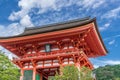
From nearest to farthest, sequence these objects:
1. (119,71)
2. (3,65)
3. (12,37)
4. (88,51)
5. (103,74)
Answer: (3,65) → (12,37) → (88,51) → (103,74) → (119,71)

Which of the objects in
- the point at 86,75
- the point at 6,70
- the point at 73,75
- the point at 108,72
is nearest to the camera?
the point at 73,75

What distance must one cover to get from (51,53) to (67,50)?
5.40ft

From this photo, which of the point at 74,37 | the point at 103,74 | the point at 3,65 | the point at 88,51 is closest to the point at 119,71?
the point at 103,74

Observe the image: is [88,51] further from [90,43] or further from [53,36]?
[53,36]

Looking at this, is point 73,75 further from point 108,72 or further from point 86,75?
point 108,72

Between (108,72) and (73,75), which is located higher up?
(108,72)

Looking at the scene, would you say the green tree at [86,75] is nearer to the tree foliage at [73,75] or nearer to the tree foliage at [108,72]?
the tree foliage at [73,75]

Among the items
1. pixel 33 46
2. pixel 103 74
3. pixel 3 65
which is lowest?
pixel 3 65

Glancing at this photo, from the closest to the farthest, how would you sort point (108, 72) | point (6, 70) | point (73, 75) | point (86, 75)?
point (73, 75) → point (86, 75) → point (6, 70) → point (108, 72)

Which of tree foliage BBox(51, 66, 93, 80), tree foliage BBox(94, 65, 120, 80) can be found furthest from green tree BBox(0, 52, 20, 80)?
tree foliage BBox(94, 65, 120, 80)

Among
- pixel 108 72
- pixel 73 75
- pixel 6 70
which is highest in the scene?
pixel 108 72

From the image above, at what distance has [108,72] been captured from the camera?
67.0 m

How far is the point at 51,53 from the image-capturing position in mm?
20578

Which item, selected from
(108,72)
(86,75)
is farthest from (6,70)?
(108,72)
